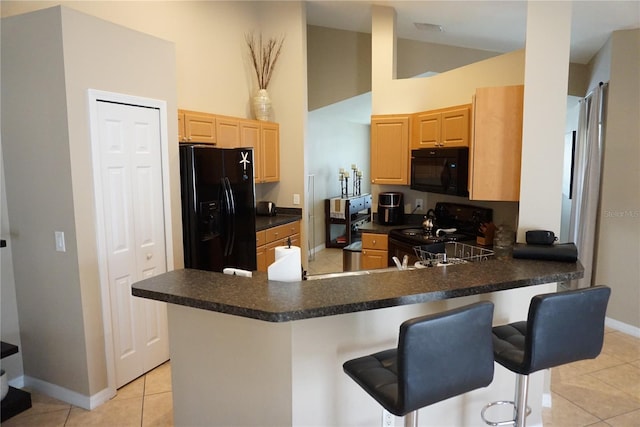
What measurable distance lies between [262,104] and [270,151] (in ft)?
1.78

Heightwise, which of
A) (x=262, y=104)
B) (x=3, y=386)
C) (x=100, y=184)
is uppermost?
(x=262, y=104)

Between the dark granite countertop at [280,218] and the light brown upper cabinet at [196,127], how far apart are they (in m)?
0.99

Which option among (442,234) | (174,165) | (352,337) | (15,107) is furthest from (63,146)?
(442,234)

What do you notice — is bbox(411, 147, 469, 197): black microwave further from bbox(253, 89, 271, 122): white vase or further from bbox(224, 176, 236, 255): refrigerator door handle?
bbox(224, 176, 236, 255): refrigerator door handle

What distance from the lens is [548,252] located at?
7.48 ft

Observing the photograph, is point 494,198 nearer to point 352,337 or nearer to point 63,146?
point 352,337

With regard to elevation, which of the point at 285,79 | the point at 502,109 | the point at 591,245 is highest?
the point at 285,79

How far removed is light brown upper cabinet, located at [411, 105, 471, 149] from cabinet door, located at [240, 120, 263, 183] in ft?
5.57

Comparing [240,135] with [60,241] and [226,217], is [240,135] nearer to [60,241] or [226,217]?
[226,217]

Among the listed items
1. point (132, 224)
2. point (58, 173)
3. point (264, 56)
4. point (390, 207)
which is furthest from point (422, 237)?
point (58, 173)

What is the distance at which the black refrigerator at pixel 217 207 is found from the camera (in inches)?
133

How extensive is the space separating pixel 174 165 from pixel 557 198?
261cm

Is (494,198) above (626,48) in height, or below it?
below

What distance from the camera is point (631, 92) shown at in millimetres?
3852
